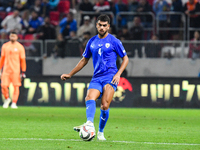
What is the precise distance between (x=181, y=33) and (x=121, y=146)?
1203 cm

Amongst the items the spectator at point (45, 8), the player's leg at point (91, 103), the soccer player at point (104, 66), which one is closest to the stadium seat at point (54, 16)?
the spectator at point (45, 8)

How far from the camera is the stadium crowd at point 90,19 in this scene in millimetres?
17797

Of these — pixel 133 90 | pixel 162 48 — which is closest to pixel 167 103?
pixel 133 90

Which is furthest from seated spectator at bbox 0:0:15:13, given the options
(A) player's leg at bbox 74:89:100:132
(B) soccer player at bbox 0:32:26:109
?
(A) player's leg at bbox 74:89:100:132

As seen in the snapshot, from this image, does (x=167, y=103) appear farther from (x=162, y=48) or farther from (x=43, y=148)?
(x=43, y=148)

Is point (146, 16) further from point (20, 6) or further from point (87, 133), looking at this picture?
point (87, 133)

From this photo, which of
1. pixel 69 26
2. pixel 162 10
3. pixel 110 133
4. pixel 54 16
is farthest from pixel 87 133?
pixel 54 16

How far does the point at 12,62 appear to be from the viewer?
13906 mm

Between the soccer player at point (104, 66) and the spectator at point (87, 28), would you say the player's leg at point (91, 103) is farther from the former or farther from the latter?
the spectator at point (87, 28)

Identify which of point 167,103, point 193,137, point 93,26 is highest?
point 93,26

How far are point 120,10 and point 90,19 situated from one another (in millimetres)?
1252

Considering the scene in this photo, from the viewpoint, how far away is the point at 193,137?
26.5ft

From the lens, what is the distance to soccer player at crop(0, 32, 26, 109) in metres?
13.8

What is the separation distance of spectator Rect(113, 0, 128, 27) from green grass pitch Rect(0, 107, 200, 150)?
6.39 meters
